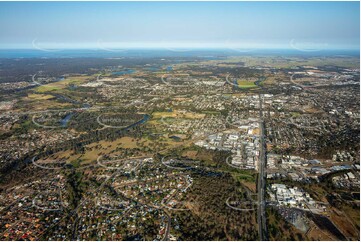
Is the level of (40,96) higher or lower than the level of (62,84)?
lower

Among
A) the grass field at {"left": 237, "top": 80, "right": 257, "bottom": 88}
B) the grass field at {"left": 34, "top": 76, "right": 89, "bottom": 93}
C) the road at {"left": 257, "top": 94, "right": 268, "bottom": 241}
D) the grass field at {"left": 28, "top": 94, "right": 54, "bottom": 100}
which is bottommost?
the road at {"left": 257, "top": 94, "right": 268, "bottom": 241}

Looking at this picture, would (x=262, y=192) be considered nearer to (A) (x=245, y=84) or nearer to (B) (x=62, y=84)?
(A) (x=245, y=84)

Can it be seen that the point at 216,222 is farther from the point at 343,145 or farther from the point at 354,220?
the point at 343,145

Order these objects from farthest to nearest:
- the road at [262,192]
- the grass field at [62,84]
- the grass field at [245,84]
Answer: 1. the grass field at [245,84]
2. the grass field at [62,84]
3. the road at [262,192]

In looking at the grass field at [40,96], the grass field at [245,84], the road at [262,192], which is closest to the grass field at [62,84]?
the grass field at [40,96]

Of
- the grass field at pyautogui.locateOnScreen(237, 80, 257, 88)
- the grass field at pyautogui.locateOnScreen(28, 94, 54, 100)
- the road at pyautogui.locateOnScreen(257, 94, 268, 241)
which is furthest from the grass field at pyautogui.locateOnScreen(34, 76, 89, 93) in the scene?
the road at pyautogui.locateOnScreen(257, 94, 268, 241)

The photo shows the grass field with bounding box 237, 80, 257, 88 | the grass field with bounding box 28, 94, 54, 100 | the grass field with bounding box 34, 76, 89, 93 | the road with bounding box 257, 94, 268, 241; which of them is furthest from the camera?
the grass field with bounding box 237, 80, 257, 88

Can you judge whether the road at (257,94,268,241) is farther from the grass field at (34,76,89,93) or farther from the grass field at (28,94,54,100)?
the grass field at (34,76,89,93)

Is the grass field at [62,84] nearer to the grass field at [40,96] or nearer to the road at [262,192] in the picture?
the grass field at [40,96]

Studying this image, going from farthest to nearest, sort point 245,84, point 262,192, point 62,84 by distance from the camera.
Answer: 1. point 62,84
2. point 245,84
3. point 262,192

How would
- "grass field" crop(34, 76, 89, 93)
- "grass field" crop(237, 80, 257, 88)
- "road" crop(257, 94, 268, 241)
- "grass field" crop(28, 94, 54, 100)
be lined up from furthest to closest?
1. "grass field" crop(237, 80, 257, 88)
2. "grass field" crop(34, 76, 89, 93)
3. "grass field" crop(28, 94, 54, 100)
4. "road" crop(257, 94, 268, 241)

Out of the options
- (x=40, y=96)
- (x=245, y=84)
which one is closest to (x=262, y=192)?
(x=245, y=84)

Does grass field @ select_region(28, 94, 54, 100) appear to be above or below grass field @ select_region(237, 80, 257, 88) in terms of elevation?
below
